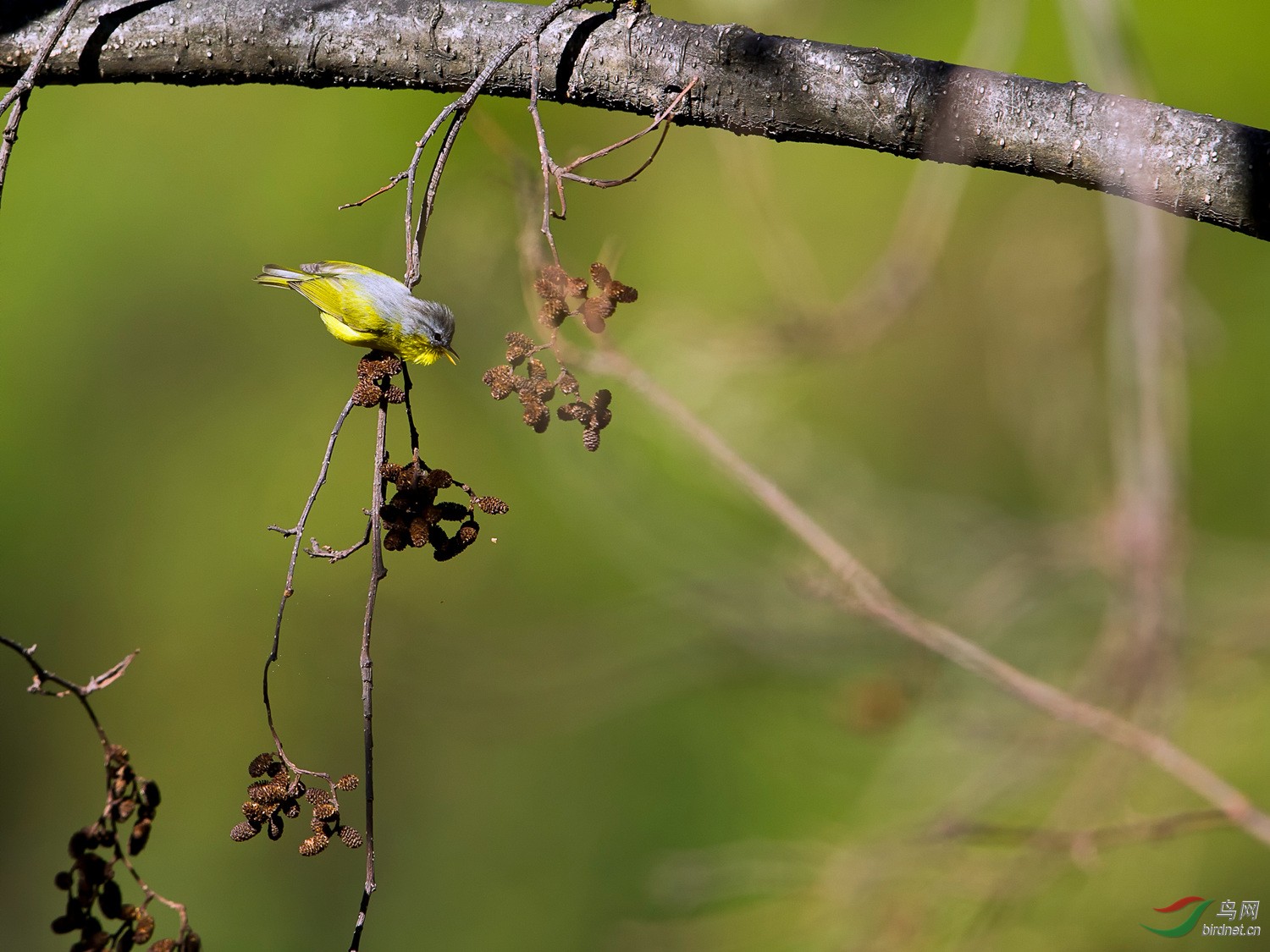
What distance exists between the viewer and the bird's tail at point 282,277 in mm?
1028

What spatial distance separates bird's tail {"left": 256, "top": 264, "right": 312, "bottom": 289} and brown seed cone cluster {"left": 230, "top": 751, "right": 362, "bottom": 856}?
510mm

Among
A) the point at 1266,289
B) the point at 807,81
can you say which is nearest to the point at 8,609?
the point at 807,81

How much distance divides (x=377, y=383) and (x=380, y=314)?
193 millimetres

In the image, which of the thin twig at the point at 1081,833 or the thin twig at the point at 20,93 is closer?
the thin twig at the point at 20,93

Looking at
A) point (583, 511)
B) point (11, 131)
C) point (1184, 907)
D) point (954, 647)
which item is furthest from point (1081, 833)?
point (583, 511)

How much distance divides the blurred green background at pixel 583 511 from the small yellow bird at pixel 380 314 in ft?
2.64

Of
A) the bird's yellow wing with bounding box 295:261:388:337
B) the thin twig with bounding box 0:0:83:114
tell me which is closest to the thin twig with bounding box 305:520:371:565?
the bird's yellow wing with bounding box 295:261:388:337

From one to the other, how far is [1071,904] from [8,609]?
2482 millimetres

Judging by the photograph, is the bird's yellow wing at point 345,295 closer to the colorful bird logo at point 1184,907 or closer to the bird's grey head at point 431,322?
the bird's grey head at point 431,322

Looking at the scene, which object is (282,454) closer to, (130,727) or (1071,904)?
(130,727)

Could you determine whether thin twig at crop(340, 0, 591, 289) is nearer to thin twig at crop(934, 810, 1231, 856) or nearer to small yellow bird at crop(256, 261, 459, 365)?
small yellow bird at crop(256, 261, 459, 365)

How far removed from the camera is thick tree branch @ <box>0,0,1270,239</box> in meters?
0.75

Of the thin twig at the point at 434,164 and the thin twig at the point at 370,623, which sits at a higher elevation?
the thin twig at the point at 434,164

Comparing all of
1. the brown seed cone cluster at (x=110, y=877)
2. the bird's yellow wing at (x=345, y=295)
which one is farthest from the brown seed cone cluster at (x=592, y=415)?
the brown seed cone cluster at (x=110, y=877)
